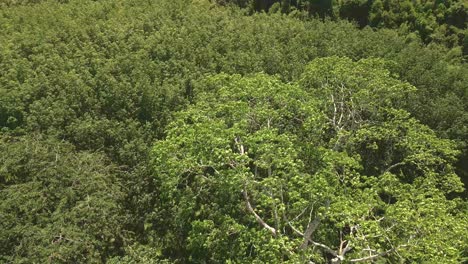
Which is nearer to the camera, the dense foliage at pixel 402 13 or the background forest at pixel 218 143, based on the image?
the background forest at pixel 218 143

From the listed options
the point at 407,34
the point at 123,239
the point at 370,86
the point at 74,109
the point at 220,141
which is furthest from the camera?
the point at 407,34

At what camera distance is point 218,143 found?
1338cm

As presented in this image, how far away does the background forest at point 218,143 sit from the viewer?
43.1 ft

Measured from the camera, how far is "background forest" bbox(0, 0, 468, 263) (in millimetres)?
13133

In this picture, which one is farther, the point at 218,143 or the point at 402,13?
the point at 402,13

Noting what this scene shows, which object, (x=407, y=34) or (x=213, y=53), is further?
(x=407, y=34)

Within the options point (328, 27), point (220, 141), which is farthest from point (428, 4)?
point (220, 141)

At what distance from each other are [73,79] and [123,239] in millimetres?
7934

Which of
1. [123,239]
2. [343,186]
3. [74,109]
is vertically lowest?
[123,239]

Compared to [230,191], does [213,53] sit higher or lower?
higher

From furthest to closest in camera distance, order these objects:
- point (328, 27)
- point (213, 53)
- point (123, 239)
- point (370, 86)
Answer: point (328, 27) → point (213, 53) → point (370, 86) → point (123, 239)

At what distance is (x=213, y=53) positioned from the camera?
22.0 metres

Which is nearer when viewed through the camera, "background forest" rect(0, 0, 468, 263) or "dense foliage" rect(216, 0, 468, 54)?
"background forest" rect(0, 0, 468, 263)

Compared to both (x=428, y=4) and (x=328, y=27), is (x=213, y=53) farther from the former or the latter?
(x=428, y=4)
